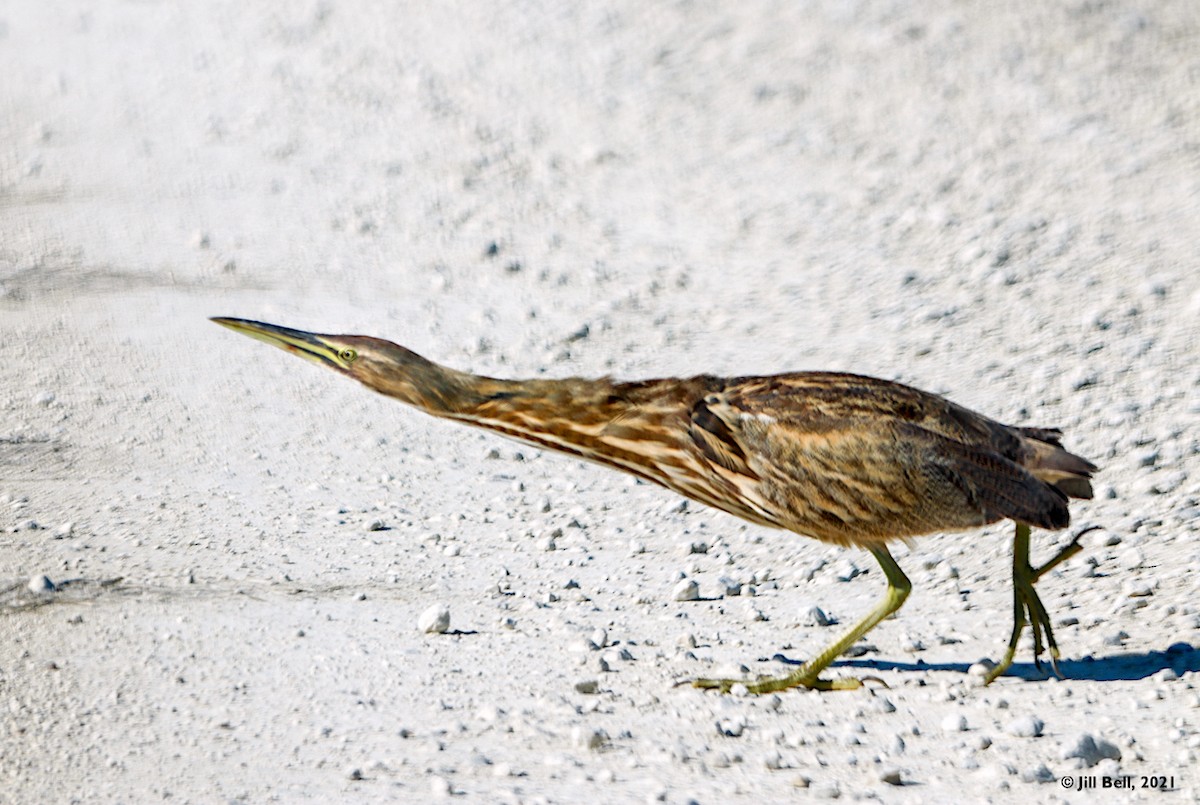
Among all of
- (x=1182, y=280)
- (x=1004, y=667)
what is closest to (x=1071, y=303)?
(x=1182, y=280)

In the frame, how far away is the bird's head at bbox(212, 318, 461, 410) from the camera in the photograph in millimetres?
4430

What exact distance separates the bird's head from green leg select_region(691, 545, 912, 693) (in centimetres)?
108

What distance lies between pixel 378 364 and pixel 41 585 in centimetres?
118

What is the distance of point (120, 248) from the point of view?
7730 mm

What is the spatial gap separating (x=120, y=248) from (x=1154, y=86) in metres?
5.32

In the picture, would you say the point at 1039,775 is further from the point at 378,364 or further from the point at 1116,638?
the point at 378,364

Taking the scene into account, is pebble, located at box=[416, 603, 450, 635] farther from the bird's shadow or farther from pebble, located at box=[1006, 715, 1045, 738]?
pebble, located at box=[1006, 715, 1045, 738]

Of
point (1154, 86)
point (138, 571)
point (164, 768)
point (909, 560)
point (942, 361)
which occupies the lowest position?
point (164, 768)

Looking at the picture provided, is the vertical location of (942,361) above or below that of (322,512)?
above

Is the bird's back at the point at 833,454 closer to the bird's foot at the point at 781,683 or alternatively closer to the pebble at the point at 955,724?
the bird's foot at the point at 781,683

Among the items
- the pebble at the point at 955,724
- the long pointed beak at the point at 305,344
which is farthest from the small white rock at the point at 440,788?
the long pointed beak at the point at 305,344

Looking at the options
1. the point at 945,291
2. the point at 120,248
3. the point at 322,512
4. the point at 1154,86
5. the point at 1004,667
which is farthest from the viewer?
the point at 1154,86

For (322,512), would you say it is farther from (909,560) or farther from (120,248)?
(120,248)

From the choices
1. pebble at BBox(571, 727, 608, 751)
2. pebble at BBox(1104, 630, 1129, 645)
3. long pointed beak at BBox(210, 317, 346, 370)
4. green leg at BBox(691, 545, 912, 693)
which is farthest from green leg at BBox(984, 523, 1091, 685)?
long pointed beak at BBox(210, 317, 346, 370)
